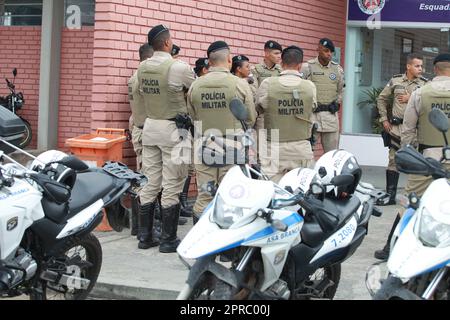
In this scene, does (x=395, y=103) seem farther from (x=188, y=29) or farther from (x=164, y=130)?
(x=164, y=130)

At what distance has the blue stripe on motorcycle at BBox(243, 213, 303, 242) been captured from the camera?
442 centimetres

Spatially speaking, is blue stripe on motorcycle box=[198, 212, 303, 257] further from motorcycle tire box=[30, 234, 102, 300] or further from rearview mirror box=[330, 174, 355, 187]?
motorcycle tire box=[30, 234, 102, 300]

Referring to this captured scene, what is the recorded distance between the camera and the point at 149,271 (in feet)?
21.7

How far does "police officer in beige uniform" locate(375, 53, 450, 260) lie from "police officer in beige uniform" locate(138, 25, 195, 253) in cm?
216

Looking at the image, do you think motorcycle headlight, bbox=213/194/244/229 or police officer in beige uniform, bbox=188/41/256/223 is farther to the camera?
police officer in beige uniform, bbox=188/41/256/223

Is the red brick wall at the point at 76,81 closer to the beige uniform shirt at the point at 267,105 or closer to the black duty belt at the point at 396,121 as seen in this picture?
the beige uniform shirt at the point at 267,105

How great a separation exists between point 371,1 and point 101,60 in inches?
244

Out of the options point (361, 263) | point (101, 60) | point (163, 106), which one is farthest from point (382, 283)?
point (101, 60)

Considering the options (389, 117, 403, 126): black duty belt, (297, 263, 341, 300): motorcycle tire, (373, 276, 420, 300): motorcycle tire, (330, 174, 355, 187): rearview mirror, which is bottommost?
(297, 263, 341, 300): motorcycle tire

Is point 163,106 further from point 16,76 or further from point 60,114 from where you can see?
point 16,76

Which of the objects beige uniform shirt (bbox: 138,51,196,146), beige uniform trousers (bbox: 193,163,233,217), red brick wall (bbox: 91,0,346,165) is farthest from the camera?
red brick wall (bbox: 91,0,346,165)

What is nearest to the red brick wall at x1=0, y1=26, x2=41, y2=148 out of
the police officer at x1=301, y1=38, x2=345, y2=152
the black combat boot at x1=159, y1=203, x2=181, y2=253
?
the police officer at x1=301, y1=38, x2=345, y2=152

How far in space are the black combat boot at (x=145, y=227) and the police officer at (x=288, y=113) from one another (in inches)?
51.6

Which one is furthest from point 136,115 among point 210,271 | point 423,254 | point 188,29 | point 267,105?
point 423,254
